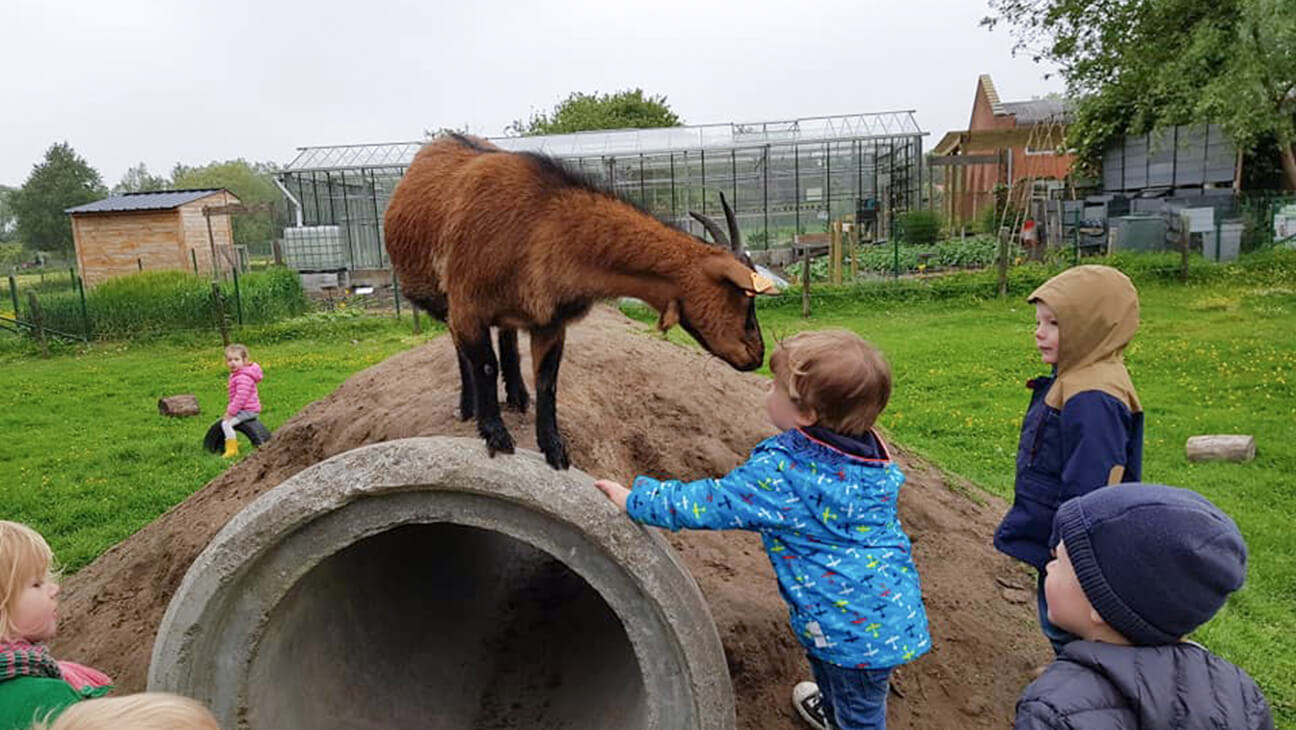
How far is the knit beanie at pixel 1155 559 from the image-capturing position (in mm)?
1613

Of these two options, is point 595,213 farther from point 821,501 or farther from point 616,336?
point 616,336

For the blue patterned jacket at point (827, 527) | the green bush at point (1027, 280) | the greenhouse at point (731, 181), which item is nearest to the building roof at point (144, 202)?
the greenhouse at point (731, 181)

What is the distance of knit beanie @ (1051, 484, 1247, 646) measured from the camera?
5.29 ft

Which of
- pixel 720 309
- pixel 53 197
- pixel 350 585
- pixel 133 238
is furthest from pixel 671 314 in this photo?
pixel 53 197

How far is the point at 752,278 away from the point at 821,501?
0.78 metres

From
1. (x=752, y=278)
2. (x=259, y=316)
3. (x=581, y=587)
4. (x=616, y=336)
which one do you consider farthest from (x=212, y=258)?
→ (x=752, y=278)

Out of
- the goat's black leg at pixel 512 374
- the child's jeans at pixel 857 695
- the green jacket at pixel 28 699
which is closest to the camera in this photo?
the green jacket at pixel 28 699

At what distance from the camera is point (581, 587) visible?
15.6ft

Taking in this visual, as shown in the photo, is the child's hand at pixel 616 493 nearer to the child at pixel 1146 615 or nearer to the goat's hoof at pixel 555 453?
the goat's hoof at pixel 555 453

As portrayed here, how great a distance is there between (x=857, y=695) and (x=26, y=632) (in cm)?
228

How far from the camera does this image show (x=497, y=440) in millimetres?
2932

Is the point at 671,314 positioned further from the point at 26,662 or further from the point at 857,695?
the point at 26,662

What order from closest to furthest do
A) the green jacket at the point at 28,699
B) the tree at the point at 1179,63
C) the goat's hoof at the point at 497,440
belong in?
1. the green jacket at the point at 28,699
2. the goat's hoof at the point at 497,440
3. the tree at the point at 1179,63

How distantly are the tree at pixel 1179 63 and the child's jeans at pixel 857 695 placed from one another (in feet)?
47.7
